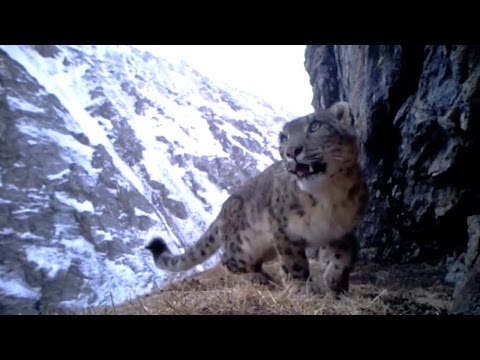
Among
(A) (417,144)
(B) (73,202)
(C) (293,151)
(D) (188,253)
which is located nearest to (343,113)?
(C) (293,151)

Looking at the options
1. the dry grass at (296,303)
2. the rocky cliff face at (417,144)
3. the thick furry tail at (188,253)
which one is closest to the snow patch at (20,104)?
the thick furry tail at (188,253)

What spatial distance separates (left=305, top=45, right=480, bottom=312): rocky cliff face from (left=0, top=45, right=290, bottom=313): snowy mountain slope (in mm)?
2297

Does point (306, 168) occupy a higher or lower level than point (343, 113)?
lower

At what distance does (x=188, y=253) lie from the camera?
15.5ft

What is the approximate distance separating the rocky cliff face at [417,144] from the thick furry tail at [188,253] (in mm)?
1747

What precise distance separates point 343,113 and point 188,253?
2.17 m

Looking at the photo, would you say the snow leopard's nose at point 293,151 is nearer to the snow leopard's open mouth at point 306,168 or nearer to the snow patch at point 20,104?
the snow leopard's open mouth at point 306,168

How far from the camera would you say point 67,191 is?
489 inches

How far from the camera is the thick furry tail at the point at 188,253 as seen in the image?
4.67m

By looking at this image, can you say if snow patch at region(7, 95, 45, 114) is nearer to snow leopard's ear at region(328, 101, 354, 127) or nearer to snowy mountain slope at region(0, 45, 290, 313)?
snowy mountain slope at region(0, 45, 290, 313)

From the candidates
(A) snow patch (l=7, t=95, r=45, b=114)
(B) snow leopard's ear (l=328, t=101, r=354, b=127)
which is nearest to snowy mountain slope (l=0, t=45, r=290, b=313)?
(A) snow patch (l=7, t=95, r=45, b=114)

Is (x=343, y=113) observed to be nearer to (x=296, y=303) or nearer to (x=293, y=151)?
(x=293, y=151)

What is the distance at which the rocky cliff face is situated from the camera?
3.56 meters
